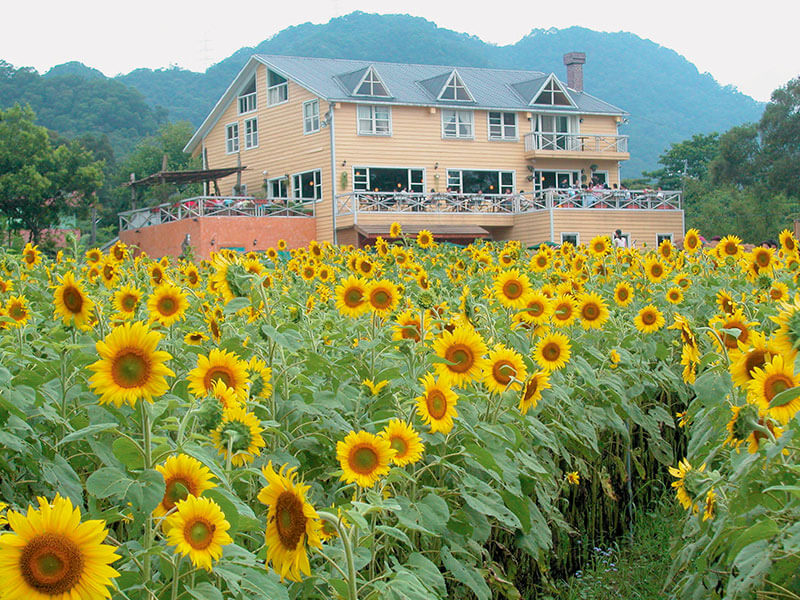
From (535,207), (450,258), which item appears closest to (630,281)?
(450,258)

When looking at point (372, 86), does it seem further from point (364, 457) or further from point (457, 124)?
point (364, 457)

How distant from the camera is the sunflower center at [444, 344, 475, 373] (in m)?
3.46

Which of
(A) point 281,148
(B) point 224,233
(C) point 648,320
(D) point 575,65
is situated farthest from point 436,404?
(D) point 575,65

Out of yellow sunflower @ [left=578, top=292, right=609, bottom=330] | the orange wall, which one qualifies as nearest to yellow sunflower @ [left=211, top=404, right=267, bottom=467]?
yellow sunflower @ [left=578, top=292, right=609, bottom=330]

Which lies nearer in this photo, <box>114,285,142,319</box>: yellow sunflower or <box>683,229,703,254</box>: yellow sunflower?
<box>114,285,142,319</box>: yellow sunflower

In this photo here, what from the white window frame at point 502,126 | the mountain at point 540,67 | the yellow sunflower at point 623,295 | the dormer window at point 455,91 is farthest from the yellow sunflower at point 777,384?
the mountain at point 540,67

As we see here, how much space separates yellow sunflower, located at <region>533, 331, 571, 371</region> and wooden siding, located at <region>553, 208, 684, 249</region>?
27576mm

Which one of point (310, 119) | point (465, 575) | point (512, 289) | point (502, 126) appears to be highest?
point (310, 119)

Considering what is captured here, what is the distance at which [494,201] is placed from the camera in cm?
3409

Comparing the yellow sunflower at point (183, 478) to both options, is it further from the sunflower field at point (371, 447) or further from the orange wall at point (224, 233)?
the orange wall at point (224, 233)

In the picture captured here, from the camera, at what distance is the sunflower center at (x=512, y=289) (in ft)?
16.7

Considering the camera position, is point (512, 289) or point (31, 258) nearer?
point (512, 289)

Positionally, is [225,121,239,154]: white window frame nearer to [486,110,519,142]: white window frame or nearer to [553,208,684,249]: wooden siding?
[486,110,519,142]: white window frame

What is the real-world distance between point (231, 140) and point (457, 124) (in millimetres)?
8818
